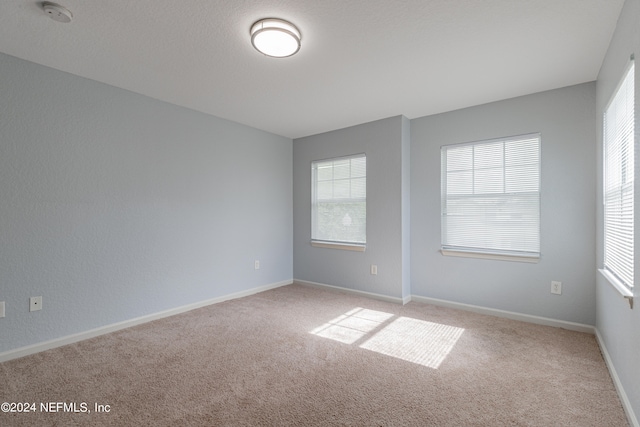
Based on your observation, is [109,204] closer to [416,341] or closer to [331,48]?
[331,48]

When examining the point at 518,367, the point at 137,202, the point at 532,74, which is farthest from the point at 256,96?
the point at 518,367

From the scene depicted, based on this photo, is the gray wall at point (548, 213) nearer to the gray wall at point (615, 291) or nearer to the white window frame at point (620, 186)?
the gray wall at point (615, 291)

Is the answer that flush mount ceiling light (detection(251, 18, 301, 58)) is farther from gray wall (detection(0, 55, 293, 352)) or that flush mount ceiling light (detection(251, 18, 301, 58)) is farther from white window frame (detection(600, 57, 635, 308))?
white window frame (detection(600, 57, 635, 308))

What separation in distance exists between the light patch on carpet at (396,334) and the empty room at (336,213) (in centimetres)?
3

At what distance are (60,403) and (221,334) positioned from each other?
1234 mm

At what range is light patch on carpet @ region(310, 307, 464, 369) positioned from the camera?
8.22 ft

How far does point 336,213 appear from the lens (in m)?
4.64

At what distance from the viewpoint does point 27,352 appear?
8.15 feet

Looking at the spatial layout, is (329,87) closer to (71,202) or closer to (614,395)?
(71,202)

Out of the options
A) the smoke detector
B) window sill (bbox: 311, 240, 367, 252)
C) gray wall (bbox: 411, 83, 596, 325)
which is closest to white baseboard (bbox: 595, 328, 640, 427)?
gray wall (bbox: 411, 83, 596, 325)

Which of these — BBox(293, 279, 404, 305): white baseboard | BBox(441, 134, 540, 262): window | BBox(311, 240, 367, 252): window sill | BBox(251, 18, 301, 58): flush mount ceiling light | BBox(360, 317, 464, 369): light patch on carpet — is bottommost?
BBox(360, 317, 464, 369): light patch on carpet

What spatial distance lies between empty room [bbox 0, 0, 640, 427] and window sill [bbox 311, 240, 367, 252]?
0.49 feet

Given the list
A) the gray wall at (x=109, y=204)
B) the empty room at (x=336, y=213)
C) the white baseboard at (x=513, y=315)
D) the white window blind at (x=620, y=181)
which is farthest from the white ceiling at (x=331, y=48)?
the white baseboard at (x=513, y=315)

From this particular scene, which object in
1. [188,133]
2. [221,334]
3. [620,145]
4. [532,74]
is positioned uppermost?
[532,74]
